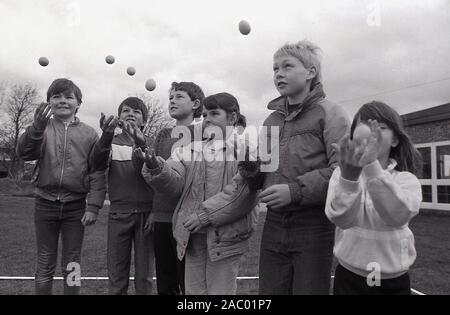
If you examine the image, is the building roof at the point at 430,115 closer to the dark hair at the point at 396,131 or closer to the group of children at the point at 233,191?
the group of children at the point at 233,191

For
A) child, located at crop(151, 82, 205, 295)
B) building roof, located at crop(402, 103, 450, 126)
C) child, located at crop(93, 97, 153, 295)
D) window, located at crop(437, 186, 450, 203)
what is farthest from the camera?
building roof, located at crop(402, 103, 450, 126)

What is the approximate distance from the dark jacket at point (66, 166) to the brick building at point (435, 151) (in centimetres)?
1295

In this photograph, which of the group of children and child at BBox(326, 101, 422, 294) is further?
the group of children

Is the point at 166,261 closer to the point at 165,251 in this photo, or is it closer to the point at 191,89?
the point at 165,251

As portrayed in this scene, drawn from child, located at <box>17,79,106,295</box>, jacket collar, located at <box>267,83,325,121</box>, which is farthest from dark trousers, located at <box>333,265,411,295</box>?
child, located at <box>17,79,106,295</box>

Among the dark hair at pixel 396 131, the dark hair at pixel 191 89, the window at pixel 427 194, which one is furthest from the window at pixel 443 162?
the dark hair at pixel 396 131

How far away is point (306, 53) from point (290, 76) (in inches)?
7.7

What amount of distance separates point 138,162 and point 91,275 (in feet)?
7.57

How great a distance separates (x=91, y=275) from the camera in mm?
4730

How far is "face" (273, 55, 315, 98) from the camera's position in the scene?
2488 millimetres

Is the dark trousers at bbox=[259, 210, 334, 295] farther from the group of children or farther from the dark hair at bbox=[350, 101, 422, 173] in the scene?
the dark hair at bbox=[350, 101, 422, 173]

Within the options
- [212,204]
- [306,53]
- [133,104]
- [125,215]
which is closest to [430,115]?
[133,104]

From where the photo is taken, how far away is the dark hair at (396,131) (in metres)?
2.11

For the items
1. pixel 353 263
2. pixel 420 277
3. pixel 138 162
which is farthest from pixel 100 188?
pixel 420 277
